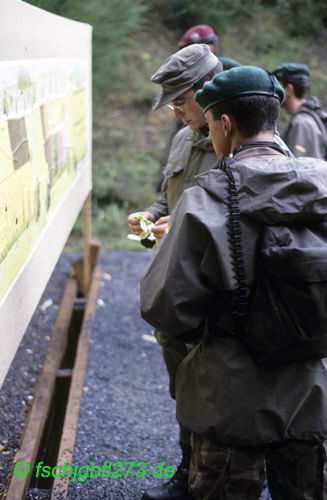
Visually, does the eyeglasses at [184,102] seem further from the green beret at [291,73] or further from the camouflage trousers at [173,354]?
the green beret at [291,73]

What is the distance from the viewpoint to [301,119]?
489 centimetres

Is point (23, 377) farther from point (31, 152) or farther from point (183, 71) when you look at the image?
point (183, 71)

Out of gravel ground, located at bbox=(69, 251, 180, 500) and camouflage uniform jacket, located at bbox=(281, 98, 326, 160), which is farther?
→ camouflage uniform jacket, located at bbox=(281, 98, 326, 160)

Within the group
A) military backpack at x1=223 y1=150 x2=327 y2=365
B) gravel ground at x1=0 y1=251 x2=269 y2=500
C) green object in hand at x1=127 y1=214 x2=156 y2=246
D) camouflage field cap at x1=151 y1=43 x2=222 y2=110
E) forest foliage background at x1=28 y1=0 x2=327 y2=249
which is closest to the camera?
military backpack at x1=223 y1=150 x2=327 y2=365

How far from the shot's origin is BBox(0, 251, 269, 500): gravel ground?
134 inches

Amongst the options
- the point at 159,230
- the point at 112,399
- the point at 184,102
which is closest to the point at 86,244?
the point at 112,399

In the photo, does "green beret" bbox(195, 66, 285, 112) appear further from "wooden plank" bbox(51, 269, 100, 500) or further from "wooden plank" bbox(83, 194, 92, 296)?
"wooden plank" bbox(83, 194, 92, 296)

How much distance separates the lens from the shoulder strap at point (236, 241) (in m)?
1.89

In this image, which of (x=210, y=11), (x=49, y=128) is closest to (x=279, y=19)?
(x=210, y=11)

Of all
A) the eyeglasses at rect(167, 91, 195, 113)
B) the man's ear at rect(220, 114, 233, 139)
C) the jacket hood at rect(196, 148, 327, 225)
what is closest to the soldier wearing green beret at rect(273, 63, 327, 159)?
the eyeglasses at rect(167, 91, 195, 113)

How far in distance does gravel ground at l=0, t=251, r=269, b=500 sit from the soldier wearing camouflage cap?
0.38m

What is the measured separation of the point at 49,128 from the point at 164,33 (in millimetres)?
9126

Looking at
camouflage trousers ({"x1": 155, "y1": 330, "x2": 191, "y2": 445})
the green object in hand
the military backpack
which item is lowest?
camouflage trousers ({"x1": 155, "y1": 330, "x2": 191, "y2": 445})

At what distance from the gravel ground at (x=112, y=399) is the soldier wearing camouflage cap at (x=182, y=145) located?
14.8 inches
